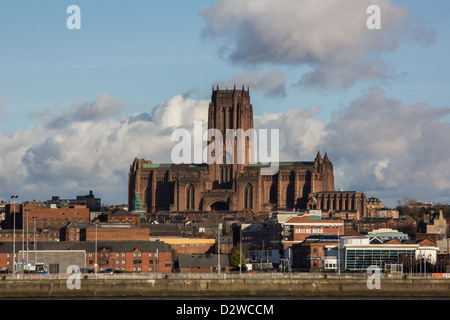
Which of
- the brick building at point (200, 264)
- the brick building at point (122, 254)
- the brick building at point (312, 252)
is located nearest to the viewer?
the brick building at point (200, 264)

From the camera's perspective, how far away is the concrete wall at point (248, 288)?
12025 centimetres

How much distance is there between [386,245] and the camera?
175375 mm

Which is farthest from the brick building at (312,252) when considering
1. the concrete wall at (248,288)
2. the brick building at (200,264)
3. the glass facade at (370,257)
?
the concrete wall at (248,288)

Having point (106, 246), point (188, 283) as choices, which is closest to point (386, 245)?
point (106, 246)

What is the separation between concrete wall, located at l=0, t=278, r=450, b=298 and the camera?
12025 cm

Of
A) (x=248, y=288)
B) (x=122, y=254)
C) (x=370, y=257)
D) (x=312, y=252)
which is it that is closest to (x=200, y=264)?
(x=122, y=254)

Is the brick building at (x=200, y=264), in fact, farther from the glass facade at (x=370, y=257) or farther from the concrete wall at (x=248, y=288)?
the concrete wall at (x=248, y=288)

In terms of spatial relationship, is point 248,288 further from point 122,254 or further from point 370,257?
point 122,254

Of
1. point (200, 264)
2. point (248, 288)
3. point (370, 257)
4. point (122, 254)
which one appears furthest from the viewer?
point (122, 254)

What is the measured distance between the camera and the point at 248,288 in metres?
123

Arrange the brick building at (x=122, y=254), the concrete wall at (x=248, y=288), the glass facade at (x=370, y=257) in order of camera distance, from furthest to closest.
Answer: the brick building at (x=122, y=254), the glass facade at (x=370, y=257), the concrete wall at (x=248, y=288)

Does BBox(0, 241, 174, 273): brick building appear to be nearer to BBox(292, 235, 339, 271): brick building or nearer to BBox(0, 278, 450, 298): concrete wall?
BBox(292, 235, 339, 271): brick building

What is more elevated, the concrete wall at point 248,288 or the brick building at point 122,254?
the brick building at point 122,254
